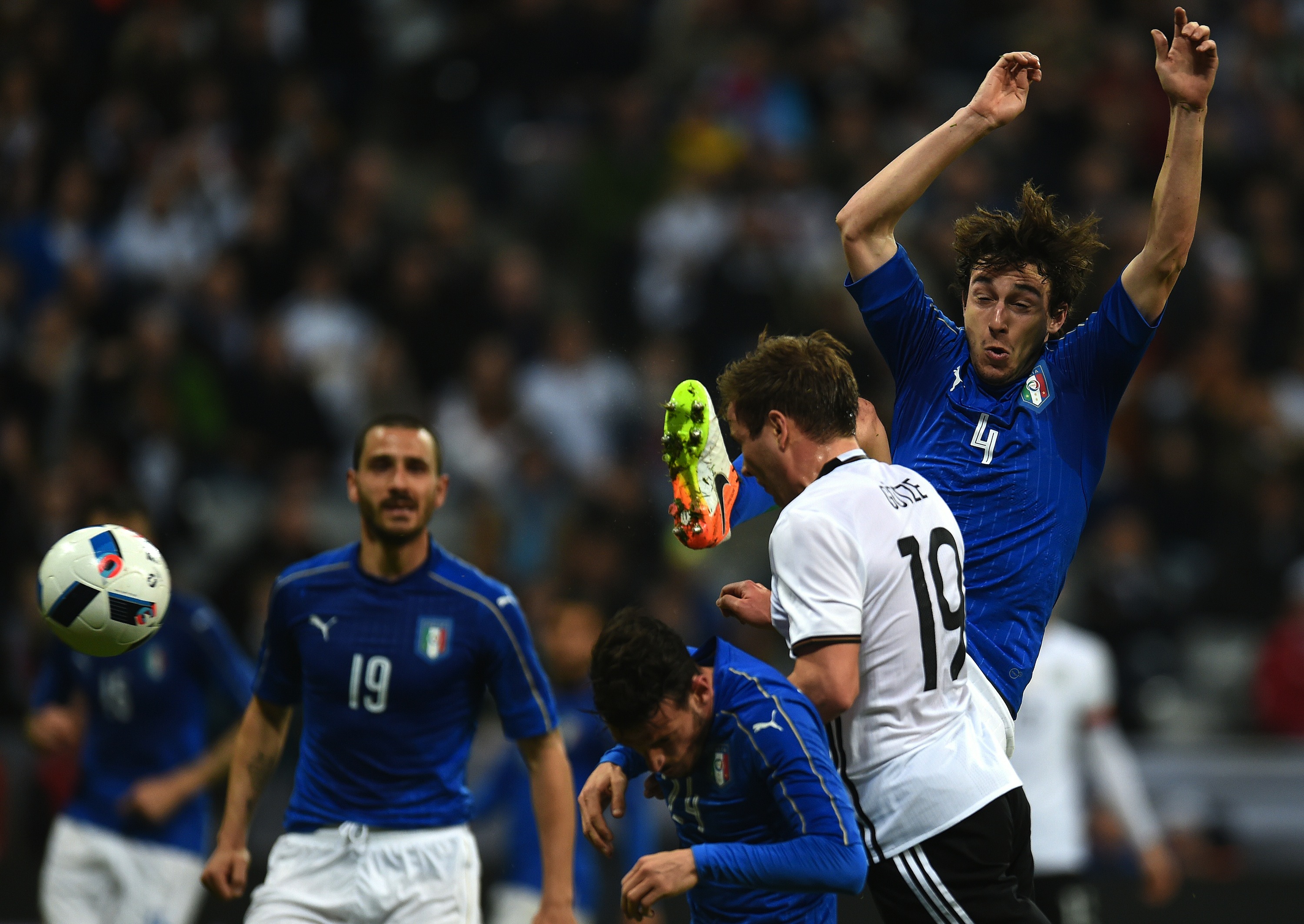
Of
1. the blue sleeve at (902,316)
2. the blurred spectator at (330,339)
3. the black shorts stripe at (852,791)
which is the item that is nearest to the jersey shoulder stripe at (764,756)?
the black shorts stripe at (852,791)

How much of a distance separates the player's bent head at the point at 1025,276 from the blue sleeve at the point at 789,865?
5.08 feet

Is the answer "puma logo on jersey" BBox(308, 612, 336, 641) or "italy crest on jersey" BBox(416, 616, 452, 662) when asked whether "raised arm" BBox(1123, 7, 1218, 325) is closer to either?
"italy crest on jersey" BBox(416, 616, 452, 662)

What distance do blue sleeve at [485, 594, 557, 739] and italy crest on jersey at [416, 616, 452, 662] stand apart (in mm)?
144

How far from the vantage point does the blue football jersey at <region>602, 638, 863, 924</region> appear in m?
3.74

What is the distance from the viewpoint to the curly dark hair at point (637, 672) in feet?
12.4

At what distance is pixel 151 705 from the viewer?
7113 mm

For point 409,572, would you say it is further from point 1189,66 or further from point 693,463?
point 1189,66

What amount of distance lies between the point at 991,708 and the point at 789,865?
939mm

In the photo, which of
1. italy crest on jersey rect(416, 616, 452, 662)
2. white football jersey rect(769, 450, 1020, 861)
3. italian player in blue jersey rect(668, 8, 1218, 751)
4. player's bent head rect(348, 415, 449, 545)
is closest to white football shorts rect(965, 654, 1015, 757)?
italian player in blue jersey rect(668, 8, 1218, 751)

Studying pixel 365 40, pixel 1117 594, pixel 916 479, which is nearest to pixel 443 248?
pixel 365 40

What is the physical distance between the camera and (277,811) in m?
9.53

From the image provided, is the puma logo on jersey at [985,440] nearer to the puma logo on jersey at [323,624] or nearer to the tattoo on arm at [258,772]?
the puma logo on jersey at [323,624]

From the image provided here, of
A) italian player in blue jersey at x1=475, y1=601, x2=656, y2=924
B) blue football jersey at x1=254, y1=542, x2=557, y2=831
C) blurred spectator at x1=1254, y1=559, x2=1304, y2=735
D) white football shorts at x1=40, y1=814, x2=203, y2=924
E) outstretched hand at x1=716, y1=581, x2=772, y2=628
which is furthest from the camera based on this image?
blurred spectator at x1=1254, y1=559, x2=1304, y2=735

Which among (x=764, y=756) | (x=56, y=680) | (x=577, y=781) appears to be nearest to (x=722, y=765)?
(x=764, y=756)
